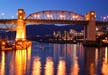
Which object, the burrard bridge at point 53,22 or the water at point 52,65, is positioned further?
the burrard bridge at point 53,22

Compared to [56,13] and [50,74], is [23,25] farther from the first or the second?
[50,74]

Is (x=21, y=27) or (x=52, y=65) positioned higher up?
(x=21, y=27)

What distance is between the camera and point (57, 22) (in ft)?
367

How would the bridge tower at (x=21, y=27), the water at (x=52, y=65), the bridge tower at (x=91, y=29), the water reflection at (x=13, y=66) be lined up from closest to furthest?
the water reflection at (x=13, y=66)
the water at (x=52, y=65)
the bridge tower at (x=21, y=27)
the bridge tower at (x=91, y=29)

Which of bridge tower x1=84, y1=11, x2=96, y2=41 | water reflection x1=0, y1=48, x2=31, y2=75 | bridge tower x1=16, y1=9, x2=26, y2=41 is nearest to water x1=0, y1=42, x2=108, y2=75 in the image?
water reflection x1=0, y1=48, x2=31, y2=75

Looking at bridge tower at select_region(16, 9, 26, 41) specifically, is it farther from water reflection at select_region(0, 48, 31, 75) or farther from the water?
water reflection at select_region(0, 48, 31, 75)

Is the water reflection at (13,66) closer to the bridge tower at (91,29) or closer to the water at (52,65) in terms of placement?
→ the water at (52,65)

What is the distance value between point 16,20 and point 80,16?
3187cm

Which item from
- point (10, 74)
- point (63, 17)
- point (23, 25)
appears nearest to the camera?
point (10, 74)

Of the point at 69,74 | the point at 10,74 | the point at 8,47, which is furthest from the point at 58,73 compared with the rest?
the point at 8,47

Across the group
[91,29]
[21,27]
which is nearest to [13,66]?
[21,27]

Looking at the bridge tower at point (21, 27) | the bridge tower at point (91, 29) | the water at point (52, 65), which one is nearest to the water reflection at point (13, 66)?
the water at point (52, 65)

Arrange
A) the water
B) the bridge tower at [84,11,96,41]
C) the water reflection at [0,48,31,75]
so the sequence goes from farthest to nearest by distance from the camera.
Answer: the bridge tower at [84,11,96,41], the water, the water reflection at [0,48,31,75]

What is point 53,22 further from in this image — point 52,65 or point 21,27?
point 52,65
